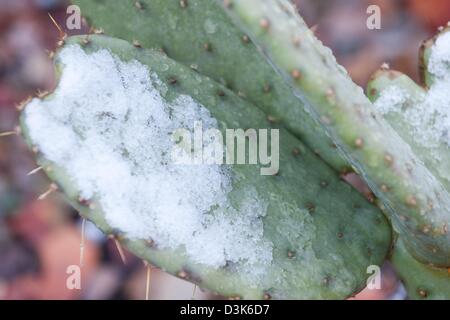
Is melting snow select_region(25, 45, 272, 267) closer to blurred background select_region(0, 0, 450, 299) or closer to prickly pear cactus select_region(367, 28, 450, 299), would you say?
prickly pear cactus select_region(367, 28, 450, 299)

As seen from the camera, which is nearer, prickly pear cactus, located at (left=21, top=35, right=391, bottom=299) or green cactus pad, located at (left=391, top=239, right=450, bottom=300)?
prickly pear cactus, located at (left=21, top=35, right=391, bottom=299)

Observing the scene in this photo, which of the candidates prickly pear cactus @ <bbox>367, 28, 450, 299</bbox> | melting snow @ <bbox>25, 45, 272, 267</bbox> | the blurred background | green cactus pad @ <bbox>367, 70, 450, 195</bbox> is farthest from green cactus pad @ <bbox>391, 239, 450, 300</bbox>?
the blurred background

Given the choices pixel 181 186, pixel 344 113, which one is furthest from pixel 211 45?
pixel 344 113

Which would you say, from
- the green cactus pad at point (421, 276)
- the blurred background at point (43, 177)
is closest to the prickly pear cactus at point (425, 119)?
the green cactus pad at point (421, 276)
